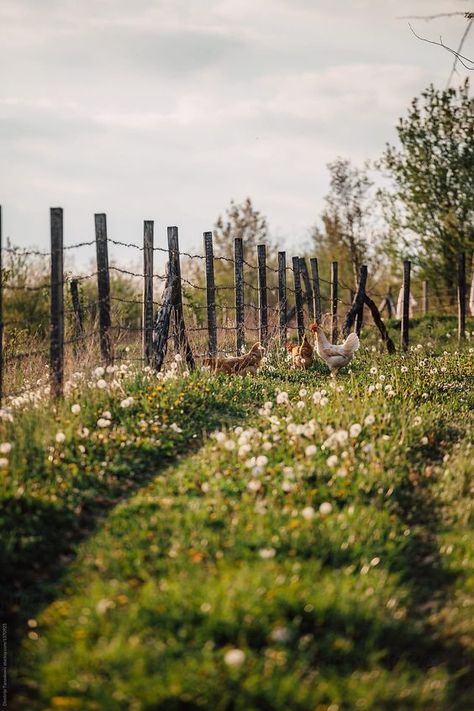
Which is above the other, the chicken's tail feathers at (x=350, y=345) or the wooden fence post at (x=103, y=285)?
the wooden fence post at (x=103, y=285)

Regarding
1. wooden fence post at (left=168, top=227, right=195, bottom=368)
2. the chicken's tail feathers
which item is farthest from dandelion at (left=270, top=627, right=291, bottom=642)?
the chicken's tail feathers

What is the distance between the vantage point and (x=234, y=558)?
18.1 ft

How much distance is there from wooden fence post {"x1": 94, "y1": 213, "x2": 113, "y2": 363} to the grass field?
4.69ft

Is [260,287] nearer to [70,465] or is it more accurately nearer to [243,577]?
[70,465]

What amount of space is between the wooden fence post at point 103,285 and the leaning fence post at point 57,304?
1138mm

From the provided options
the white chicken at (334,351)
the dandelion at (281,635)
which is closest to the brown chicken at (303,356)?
the white chicken at (334,351)

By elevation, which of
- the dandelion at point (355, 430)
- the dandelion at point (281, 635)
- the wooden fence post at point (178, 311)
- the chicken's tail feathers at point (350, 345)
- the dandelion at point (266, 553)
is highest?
the wooden fence post at point (178, 311)

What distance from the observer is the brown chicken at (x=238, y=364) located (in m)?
12.3

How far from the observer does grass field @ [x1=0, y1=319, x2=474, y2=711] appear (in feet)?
14.7

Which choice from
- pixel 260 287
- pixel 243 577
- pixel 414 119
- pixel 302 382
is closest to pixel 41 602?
pixel 243 577

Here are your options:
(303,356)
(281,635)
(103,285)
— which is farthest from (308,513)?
(303,356)

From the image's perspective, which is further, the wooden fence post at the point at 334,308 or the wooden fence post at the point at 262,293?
the wooden fence post at the point at 334,308

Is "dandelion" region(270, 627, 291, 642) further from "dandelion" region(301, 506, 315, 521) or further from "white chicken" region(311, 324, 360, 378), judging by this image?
"white chicken" region(311, 324, 360, 378)

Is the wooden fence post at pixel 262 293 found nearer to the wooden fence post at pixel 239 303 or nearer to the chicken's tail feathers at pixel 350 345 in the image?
the wooden fence post at pixel 239 303
